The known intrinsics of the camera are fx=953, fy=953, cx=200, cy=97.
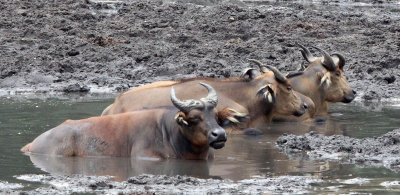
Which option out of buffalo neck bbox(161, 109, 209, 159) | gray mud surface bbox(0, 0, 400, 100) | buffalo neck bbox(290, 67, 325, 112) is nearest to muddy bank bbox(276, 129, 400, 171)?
buffalo neck bbox(161, 109, 209, 159)

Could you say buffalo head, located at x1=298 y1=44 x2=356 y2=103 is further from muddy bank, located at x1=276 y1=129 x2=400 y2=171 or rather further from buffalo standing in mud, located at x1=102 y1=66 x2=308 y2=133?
muddy bank, located at x1=276 y1=129 x2=400 y2=171

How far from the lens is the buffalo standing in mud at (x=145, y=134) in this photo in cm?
1085

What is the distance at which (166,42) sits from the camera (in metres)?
20.7

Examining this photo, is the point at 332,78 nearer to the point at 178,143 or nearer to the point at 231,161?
the point at 231,161

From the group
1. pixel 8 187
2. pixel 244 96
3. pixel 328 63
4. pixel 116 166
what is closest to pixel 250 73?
pixel 244 96

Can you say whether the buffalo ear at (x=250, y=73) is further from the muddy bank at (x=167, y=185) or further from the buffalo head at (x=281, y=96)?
the muddy bank at (x=167, y=185)

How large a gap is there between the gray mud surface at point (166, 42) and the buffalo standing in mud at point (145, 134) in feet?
20.2

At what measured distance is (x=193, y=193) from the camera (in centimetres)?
907

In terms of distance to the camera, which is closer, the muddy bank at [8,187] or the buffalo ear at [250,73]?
the muddy bank at [8,187]

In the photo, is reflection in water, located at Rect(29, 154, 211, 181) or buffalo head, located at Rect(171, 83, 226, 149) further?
buffalo head, located at Rect(171, 83, 226, 149)

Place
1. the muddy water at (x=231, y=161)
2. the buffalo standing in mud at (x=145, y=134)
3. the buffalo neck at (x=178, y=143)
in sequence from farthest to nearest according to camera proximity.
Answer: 1. the buffalo neck at (x=178, y=143)
2. the buffalo standing in mud at (x=145, y=134)
3. the muddy water at (x=231, y=161)

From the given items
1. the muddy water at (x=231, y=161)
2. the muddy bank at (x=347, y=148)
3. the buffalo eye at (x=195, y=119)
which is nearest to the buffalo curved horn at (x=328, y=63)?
the muddy water at (x=231, y=161)

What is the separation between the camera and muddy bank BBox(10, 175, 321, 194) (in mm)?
9156

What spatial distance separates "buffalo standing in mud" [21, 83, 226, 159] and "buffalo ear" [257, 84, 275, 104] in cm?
272
